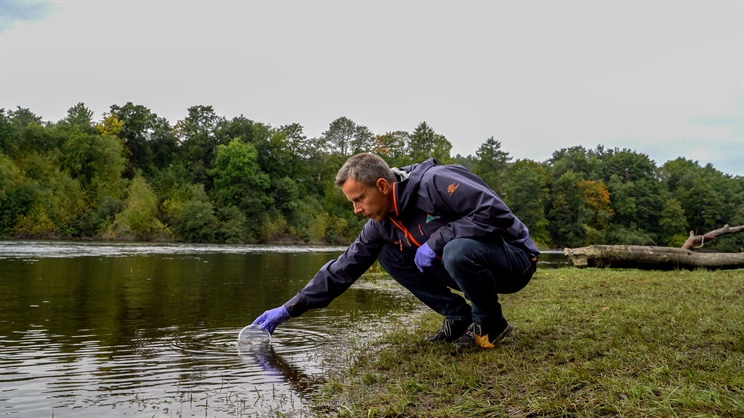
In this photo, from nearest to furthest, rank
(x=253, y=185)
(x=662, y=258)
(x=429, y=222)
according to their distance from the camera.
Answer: (x=429, y=222)
(x=662, y=258)
(x=253, y=185)

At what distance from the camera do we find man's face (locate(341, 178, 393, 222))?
12.8ft

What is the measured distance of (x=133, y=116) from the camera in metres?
65.0

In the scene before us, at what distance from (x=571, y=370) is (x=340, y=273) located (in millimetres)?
1919

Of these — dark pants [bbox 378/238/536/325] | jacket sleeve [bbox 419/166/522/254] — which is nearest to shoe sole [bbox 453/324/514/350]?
dark pants [bbox 378/238/536/325]

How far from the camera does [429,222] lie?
4008 millimetres

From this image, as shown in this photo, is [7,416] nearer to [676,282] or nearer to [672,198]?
[676,282]

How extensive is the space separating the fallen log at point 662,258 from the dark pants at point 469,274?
839 centimetres

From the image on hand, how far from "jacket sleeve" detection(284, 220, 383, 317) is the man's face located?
0.36 metres

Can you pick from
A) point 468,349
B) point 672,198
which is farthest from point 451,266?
point 672,198

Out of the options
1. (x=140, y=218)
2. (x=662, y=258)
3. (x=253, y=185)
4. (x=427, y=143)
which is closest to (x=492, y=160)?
(x=427, y=143)

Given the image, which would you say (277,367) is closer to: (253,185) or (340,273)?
(340,273)

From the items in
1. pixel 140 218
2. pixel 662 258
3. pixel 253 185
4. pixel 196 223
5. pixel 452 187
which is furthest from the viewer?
pixel 253 185

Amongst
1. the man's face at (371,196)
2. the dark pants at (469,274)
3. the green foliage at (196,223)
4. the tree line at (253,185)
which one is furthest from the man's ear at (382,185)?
the green foliage at (196,223)

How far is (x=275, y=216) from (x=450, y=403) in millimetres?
61795
